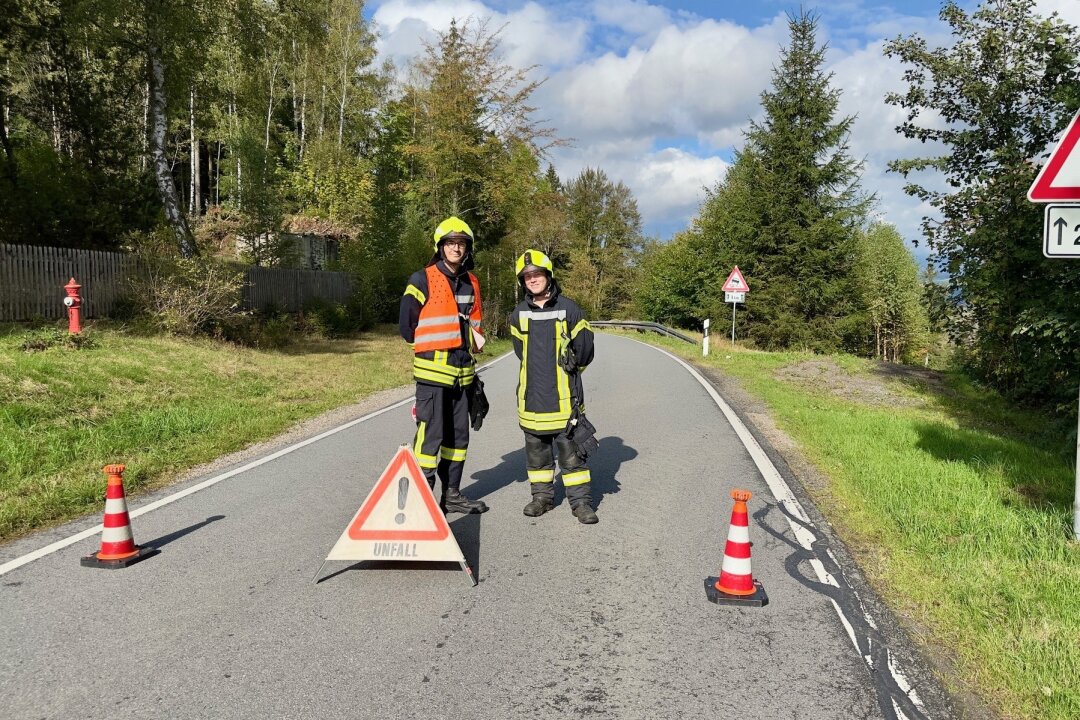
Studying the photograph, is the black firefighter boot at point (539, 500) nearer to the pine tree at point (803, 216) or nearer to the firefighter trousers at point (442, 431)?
the firefighter trousers at point (442, 431)

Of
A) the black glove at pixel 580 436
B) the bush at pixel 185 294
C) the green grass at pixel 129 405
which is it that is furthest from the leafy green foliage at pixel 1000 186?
the bush at pixel 185 294

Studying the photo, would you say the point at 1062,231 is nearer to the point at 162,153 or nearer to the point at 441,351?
the point at 441,351

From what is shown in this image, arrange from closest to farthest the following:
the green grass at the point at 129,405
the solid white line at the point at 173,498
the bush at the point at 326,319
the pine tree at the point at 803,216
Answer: the solid white line at the point at 173,498 < the green grass at the point at 129,405 < the bush at the point at 326,319 < the pine tree at the point at 803,216

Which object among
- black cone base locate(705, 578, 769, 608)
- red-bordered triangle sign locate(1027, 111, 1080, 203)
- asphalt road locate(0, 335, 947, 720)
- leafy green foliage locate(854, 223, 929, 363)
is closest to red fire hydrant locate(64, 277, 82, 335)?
asphalt road locate(0, 335, 947, 720)

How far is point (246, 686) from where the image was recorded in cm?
293

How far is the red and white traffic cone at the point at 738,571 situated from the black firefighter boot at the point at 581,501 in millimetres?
1440

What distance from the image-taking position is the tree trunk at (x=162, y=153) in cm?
1551

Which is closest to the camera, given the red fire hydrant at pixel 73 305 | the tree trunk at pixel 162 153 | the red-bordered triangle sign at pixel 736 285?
the red fire hydrant at pixel 73 305

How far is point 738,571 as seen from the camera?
12.5ft

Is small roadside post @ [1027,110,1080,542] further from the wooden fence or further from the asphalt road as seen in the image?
the wooden fence

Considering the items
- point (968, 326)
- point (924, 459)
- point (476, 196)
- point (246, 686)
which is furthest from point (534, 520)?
point (476, 196)

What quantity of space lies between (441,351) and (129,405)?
6.56 meters

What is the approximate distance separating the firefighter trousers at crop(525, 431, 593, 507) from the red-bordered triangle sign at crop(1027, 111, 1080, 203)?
133 inches

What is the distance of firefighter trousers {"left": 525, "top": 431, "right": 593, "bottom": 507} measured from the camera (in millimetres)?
5246
